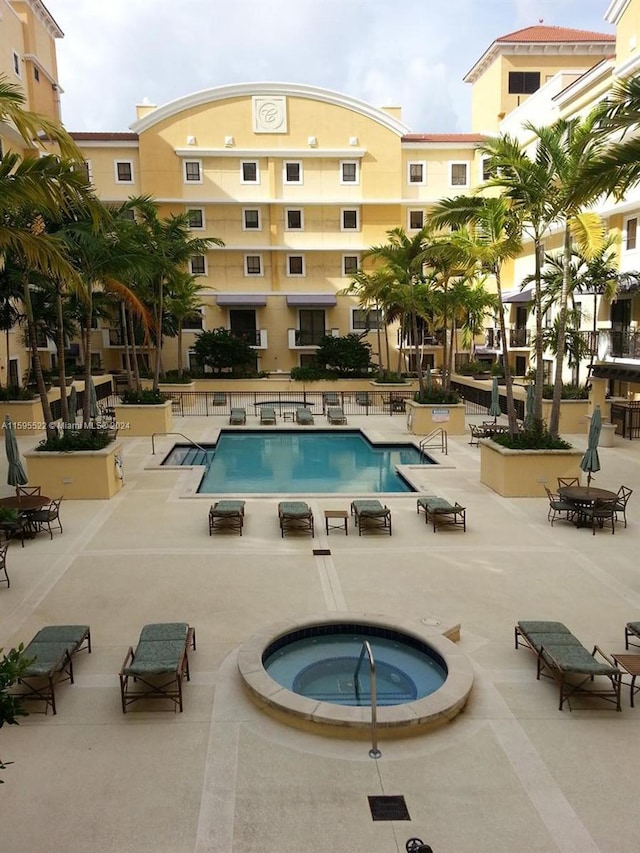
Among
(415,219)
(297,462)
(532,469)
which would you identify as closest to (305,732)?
(532,469)

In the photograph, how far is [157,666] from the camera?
7035 mm

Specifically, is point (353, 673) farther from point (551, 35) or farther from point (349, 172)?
point (551, 35)

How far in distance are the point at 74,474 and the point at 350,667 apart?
1006 centimetres

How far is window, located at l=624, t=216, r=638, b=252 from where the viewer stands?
88.3 feet

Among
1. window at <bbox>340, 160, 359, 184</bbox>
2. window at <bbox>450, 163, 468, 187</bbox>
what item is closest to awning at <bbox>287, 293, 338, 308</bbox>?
window at <bbox>340, 160, 359, 184</bbox>

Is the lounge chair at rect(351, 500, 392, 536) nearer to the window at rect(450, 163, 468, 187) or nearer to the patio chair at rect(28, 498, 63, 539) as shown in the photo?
the patio chair at rect(28, 498, 63, 539)

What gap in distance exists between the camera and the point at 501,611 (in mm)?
9344

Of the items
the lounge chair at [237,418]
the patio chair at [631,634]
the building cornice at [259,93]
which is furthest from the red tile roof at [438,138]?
the patio chair at [631,634]

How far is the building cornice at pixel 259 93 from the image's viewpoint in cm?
3984

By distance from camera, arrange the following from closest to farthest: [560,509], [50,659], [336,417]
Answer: [50,659], [560,509], [336,417]

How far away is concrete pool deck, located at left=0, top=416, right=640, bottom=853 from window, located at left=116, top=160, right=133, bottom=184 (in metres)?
34.0

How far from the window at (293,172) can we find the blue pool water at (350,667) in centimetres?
3788

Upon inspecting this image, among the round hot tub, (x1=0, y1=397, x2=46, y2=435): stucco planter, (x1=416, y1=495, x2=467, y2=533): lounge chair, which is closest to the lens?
the round hot tub

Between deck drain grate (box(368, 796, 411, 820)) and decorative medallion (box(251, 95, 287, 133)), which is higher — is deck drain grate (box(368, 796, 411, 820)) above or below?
below
